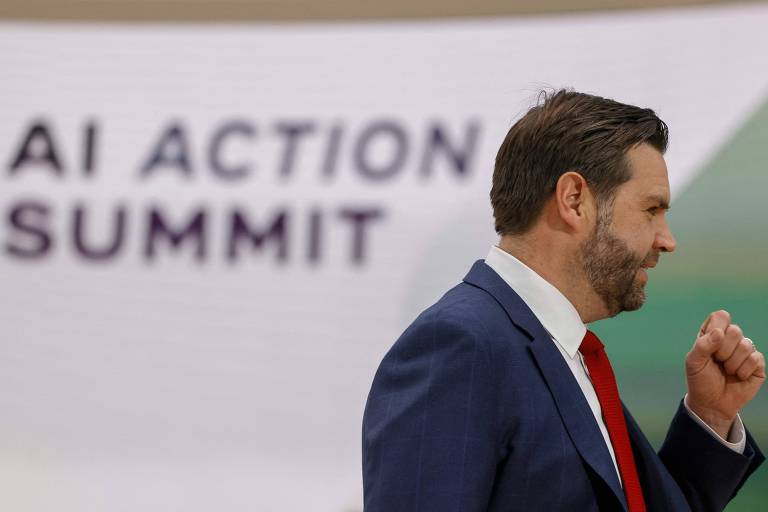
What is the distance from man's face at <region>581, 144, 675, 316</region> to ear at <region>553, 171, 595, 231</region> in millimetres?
18

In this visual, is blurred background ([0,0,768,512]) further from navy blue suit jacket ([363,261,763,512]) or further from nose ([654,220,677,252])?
navy blue suit jacket ([363,261,763,512])

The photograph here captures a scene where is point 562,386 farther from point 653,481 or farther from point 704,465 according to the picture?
point 704,465

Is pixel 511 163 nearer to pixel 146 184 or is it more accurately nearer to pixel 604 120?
pixel 604 120

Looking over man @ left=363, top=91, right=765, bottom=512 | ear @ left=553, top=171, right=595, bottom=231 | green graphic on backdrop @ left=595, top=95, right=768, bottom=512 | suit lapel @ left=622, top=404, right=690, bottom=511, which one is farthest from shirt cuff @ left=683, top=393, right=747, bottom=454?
green graphic on backdrop @ left=595, top=95, right=768, bottom=512

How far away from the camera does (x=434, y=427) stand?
3.78ft

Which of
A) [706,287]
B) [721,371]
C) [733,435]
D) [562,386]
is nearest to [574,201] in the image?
[562,386]

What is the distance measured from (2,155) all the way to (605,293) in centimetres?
243

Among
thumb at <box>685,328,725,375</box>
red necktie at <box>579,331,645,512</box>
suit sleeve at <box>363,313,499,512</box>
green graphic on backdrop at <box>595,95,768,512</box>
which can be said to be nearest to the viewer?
suit sleeve at <box>363,313,499,512</box>

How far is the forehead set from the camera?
135cm

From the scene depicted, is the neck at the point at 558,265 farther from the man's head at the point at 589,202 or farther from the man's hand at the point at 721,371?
the man's hand at the point at 721,371

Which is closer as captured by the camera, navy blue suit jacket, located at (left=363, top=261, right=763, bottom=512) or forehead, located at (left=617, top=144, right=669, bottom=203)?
navy blue suit jacket, located at (left=363, top=261, right=763, bottom=512)

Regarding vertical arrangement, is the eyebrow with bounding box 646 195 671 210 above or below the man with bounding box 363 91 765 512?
above

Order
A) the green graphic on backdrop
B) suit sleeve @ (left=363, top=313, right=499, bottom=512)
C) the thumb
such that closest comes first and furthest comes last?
1. suit sleeve @ (left=363, top=313, right=499, bottom=512)
2. the thumb
3. the green graphic on backdrop

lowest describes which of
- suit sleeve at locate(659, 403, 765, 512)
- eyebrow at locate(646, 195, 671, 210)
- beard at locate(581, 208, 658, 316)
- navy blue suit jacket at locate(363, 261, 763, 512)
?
suit sleeve at locate(659, 403, 765, 512)
